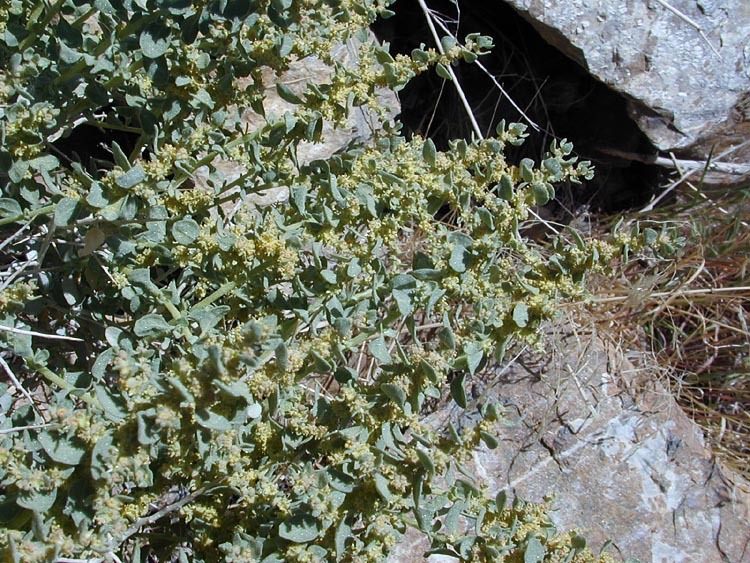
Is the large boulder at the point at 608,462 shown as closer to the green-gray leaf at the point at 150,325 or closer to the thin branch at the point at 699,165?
the thin branch at the point at 699,165

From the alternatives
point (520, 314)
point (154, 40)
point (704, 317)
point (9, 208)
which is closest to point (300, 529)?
point (520, 314)

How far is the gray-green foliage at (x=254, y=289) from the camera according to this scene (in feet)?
4.44

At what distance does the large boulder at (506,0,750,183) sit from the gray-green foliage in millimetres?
1149

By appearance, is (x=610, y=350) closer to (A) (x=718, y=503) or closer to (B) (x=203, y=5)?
(A) (x=718, y=503)

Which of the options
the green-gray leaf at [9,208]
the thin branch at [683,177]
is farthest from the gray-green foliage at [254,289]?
the thin branch at [683,177]

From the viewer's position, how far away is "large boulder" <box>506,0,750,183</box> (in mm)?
2666

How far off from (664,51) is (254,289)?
6.17 ft

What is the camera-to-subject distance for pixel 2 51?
1.65 metres

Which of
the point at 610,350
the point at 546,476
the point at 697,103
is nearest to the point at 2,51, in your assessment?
the point at 546,476

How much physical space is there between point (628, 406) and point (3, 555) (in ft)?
6.39

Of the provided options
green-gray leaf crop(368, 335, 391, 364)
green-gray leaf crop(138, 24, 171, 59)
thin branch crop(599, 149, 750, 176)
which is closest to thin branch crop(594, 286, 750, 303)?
thin branch crop(599, 149, 750, 176)

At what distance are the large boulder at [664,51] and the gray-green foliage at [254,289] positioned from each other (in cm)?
115

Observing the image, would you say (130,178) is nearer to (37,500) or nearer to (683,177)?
(37,500)

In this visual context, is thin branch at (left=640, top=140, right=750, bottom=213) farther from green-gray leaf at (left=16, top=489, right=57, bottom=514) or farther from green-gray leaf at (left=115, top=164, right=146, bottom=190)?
green-gray leaf at (left=16, top=489, right=57, bottom=514)
